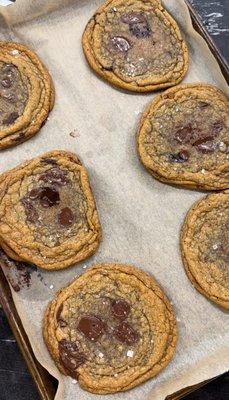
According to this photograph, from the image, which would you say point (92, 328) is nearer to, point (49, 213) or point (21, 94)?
point (49, 213)

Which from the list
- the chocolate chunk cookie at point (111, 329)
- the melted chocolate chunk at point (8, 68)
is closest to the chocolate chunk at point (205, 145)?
the chocolate chunk cookie at point (111, 329)

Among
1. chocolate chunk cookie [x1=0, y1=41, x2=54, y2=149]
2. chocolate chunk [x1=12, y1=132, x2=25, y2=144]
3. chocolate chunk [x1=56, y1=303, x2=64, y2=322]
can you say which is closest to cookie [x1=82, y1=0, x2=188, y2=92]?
chocolate chunk cookie [x1=0, y1=41, x2=54, y2=149]

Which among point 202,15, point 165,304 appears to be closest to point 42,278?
point 165,304

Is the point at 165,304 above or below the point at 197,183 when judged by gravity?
below

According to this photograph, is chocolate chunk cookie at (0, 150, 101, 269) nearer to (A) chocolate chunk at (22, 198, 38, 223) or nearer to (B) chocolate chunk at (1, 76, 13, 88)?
(A) chocolate chunk at (22, 198, 38, 223)

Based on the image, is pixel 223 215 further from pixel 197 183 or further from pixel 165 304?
pixel 165 304
